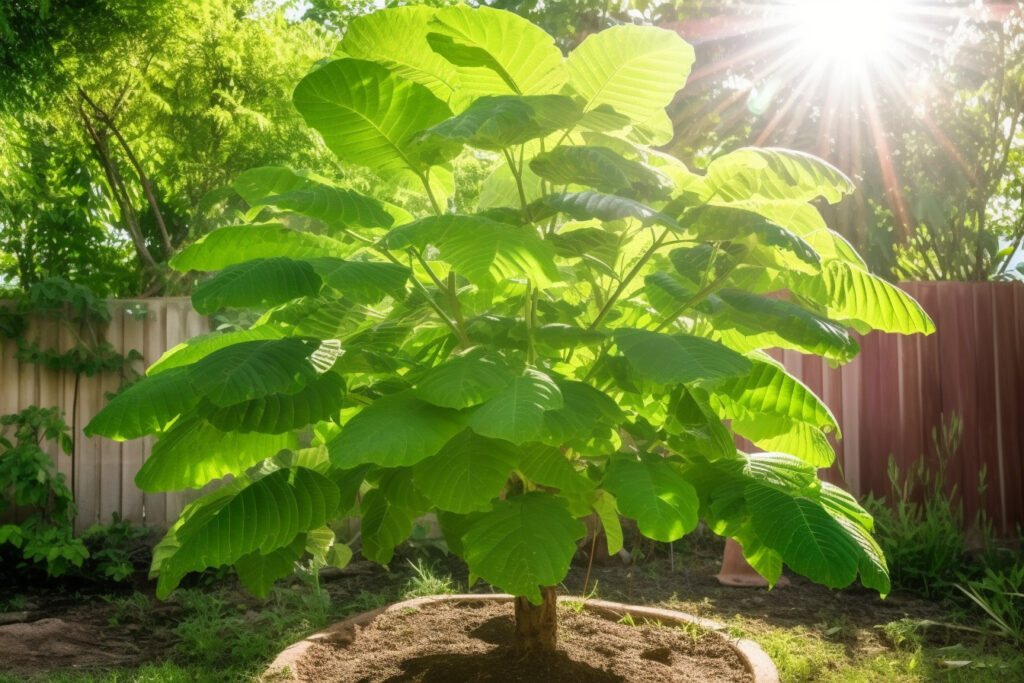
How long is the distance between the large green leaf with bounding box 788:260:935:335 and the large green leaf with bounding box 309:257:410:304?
0.97m

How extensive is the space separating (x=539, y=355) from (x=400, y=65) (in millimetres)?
704

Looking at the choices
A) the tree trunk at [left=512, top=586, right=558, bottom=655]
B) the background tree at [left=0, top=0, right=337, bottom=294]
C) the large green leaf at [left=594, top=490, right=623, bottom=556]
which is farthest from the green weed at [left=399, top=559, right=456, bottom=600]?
the background tree at [left=0, top=0, right=337, bottom=294]

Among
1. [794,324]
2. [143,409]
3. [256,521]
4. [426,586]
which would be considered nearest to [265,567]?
[256,521]

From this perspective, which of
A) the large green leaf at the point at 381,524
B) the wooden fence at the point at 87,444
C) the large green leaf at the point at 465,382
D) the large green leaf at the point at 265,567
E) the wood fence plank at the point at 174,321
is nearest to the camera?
the large green leaf at the point at 465,382

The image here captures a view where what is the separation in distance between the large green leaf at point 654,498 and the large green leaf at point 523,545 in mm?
143

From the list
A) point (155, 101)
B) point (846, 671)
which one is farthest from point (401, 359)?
point (155, 101)

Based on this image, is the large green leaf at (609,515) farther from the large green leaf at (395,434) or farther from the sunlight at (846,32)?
the sunlight at (846,32)

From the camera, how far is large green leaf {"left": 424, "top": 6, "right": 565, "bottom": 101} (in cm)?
180

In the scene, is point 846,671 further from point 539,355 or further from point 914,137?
point 914,137

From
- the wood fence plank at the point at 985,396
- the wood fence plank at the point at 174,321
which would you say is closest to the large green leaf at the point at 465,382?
the wood fence plank at the point at 174,321

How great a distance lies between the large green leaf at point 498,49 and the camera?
1796 millimetres

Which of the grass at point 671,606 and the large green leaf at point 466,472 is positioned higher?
the large green leaf at point 466,472

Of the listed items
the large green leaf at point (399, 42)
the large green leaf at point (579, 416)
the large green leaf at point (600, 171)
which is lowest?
the large green leaf at point (579, 416)

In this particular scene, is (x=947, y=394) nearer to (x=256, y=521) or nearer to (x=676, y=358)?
(x=676, y=358)
